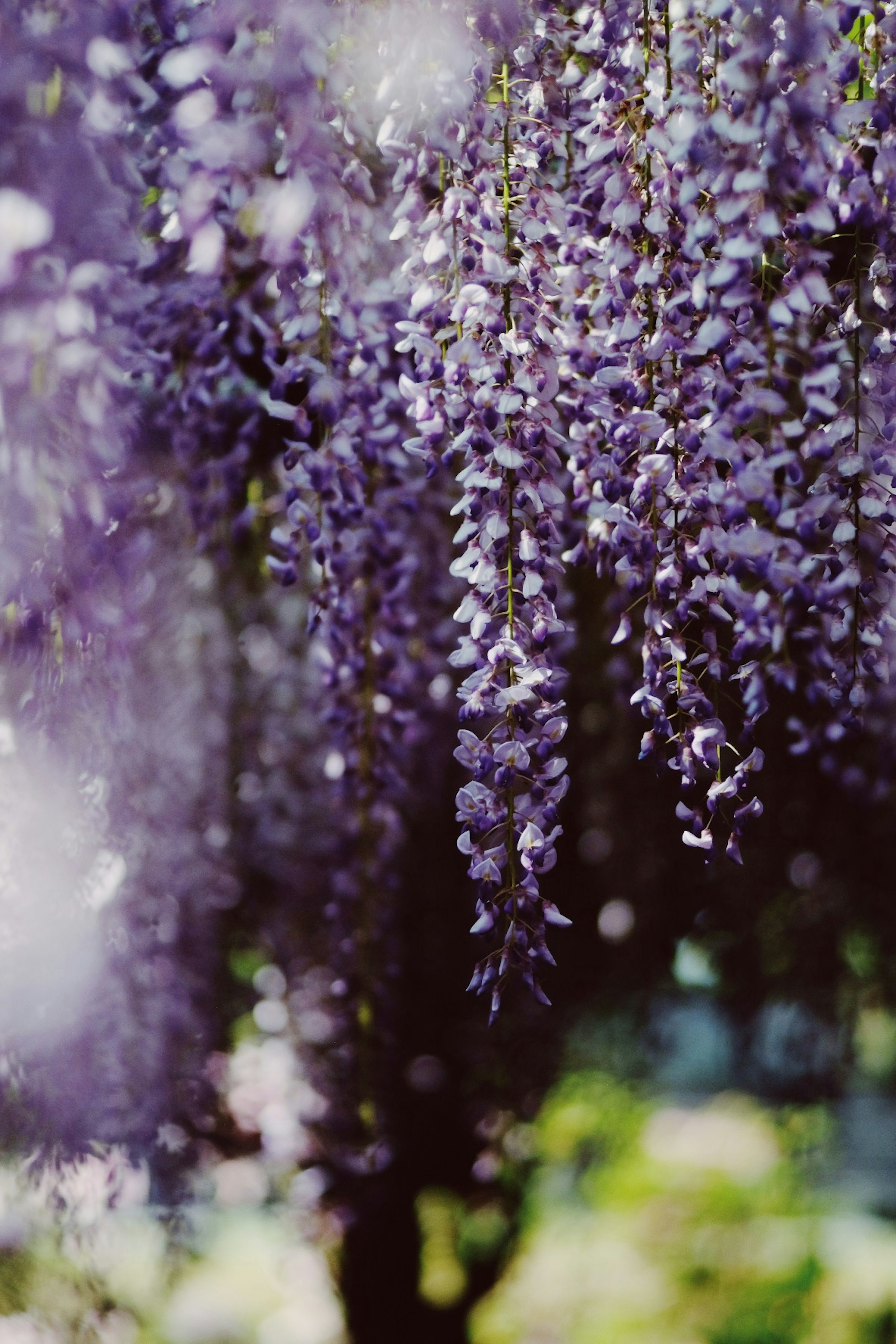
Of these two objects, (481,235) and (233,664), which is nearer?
(481,235)

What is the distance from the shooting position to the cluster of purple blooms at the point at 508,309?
0.57 metres

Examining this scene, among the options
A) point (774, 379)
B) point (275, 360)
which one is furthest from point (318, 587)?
point (774, 379)

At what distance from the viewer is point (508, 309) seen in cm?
73

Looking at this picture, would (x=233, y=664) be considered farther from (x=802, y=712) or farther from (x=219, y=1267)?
(x=219, y=1267)

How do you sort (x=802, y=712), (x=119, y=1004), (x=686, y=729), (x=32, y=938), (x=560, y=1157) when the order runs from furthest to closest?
(x=560, y=1157) → (x=802, y=712) → (x=119, y=1004) → (x=32, y=938) → (x=686, y=729)

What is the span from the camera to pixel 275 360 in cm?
99

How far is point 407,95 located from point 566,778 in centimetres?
51

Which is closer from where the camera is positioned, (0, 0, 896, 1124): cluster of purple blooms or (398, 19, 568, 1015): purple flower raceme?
(0, 0, 896, 1124): cluster of purple blooms

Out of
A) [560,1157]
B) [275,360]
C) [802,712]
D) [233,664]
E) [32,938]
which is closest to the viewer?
[275,360]

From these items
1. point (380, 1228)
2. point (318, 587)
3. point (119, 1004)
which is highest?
point (318, 587)

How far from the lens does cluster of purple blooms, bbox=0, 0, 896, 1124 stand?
1.88 ft

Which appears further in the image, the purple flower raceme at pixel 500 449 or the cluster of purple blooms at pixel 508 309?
the purple flower raceme at pixel 500 449

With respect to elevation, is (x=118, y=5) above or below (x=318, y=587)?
above

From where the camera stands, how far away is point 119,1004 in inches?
50.6
